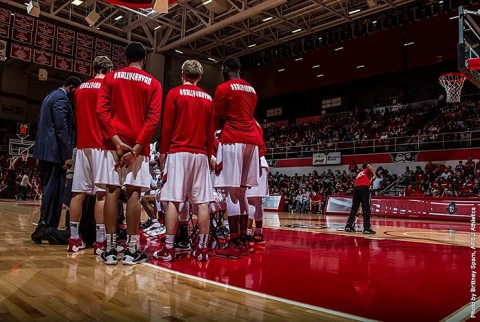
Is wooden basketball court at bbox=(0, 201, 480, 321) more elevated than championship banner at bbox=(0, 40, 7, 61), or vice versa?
championship banner at bbox=(0, 40, 7, 61)

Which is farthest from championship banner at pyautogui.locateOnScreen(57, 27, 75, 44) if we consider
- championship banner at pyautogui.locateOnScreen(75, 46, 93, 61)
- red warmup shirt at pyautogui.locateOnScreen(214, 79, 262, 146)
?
red warmup shirt at pyautogui.locateOnScreen(214, 79, 262, 146)

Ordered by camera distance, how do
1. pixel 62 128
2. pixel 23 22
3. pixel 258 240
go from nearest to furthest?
1. pixel 62 128
2. pixel 258 240
3. pixel 23 22

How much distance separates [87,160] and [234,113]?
5.24ft

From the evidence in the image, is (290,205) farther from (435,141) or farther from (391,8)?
(391,8)

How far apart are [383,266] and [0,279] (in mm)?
3128

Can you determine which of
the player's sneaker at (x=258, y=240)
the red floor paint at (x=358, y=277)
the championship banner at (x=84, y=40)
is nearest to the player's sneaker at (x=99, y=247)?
the red floor paint at (x=358, y=277)

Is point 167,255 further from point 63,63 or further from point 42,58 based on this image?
point 63,63

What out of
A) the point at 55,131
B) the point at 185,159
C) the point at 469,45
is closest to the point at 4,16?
the point at 55,131

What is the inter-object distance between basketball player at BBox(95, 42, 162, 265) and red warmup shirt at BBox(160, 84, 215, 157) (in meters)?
0.23

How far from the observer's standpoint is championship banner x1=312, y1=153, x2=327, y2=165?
71.2ft

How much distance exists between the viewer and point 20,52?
16.3 metres

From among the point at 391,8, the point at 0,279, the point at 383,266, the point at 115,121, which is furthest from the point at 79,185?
the point at 391,8

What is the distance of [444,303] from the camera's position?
7.99ft

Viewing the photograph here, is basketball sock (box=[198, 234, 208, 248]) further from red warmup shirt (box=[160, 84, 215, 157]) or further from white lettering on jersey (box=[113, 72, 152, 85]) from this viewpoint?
white lettering on jersey (box=[113, 72, 152, 85])
